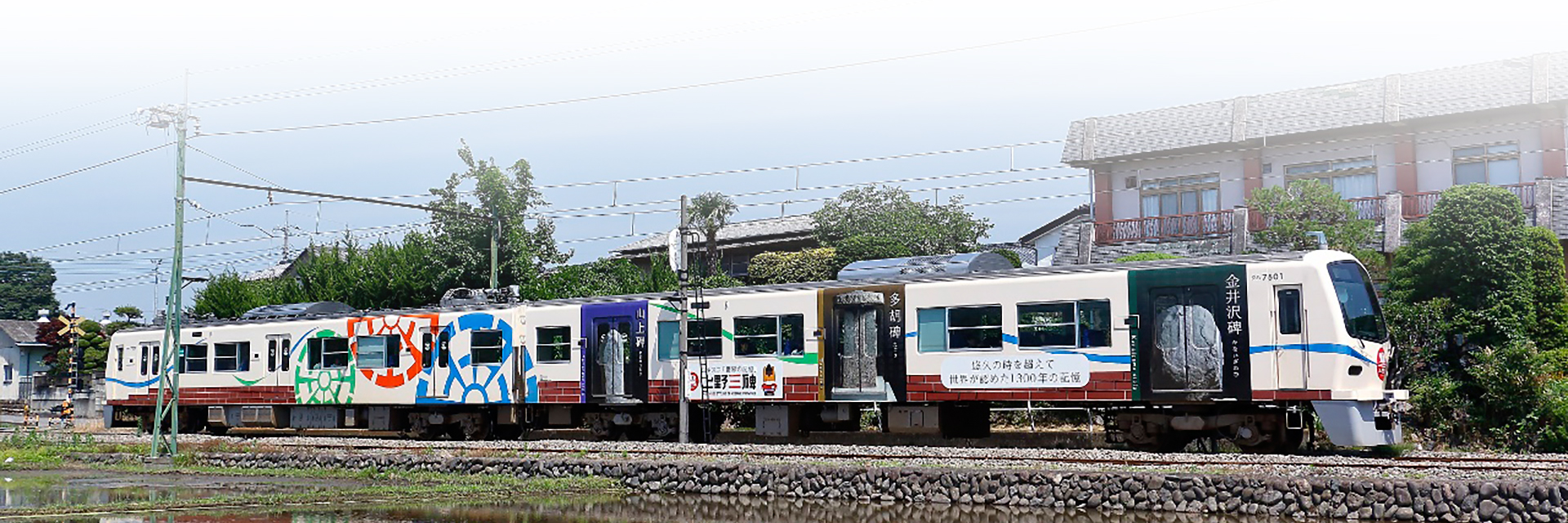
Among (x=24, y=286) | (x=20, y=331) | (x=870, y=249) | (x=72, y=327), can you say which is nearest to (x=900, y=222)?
(x=870, y=249)

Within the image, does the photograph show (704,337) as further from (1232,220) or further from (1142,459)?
(1232,220)

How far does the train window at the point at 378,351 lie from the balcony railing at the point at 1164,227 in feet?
47.6

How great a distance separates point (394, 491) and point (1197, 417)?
30.4 feet

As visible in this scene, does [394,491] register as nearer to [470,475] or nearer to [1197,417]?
[470,475]

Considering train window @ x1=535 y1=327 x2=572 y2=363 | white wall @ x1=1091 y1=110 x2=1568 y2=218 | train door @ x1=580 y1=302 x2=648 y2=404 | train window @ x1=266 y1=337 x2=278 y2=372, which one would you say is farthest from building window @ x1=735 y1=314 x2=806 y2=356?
white wall @ x1=1091 y1=110 x2=1568 y2=218

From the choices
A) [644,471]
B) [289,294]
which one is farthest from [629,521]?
[289,294]

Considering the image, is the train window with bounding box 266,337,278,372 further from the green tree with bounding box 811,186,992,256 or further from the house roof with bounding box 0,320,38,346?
the house roof with bounding box 0,320,38,346

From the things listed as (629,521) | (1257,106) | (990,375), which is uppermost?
(1257,106)

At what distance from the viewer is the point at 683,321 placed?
2077 centimetres

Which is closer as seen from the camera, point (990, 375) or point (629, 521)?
point (629, 521)

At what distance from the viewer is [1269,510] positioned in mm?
12523

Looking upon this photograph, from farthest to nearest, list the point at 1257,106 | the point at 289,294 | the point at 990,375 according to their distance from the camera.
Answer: the point at 289,294, the point at 1257,106, the point at 990,375

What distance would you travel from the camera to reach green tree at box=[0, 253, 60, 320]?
76875 millimetres

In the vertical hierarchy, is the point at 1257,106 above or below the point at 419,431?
above
